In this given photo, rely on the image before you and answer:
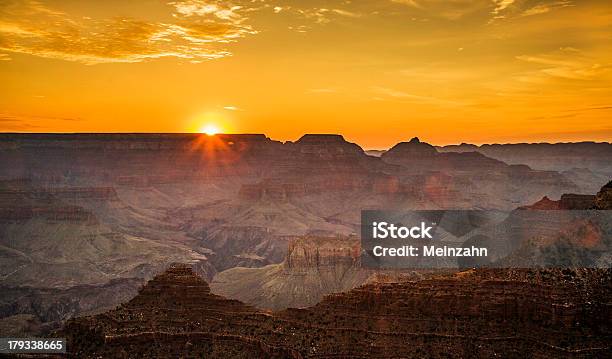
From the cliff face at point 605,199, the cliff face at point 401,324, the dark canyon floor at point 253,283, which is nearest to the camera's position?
the cliff face at point 401,324

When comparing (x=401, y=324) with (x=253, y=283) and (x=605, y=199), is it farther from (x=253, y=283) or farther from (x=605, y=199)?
(x=253, y=283)

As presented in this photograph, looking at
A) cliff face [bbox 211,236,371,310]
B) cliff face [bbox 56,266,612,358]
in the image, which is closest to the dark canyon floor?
cliff face [bbox 56,266,612,358]

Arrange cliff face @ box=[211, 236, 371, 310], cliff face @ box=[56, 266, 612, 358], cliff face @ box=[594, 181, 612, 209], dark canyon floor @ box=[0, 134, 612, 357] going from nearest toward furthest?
cliff face @ box=[56, 266, 612, 358] → dark canyon floor @ box=[0, 134, 612, 357] → cliff face @ box=[594, 181, 612, 209] → cliff face @ box=[211, 236, 371, 310]

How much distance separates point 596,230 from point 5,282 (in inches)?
4364

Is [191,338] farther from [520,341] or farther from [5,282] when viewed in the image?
[5,282]

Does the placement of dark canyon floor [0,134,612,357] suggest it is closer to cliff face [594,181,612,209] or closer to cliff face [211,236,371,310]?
cliff face [594,181,612,209]

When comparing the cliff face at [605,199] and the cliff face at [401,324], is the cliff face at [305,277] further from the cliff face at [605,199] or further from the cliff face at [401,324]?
the cliff face at [401,324]

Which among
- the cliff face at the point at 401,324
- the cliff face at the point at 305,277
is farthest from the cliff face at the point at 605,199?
the cliff face at the point at 305,277

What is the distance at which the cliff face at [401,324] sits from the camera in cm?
4612

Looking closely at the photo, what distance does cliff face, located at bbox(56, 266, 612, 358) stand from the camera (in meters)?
46.1

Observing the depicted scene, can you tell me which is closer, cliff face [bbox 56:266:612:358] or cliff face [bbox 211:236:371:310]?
cliff face [bbox 56:266:612:358]

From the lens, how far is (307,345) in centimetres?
4866

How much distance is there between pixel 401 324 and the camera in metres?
48.8

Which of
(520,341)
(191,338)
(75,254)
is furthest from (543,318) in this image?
(75,254)
